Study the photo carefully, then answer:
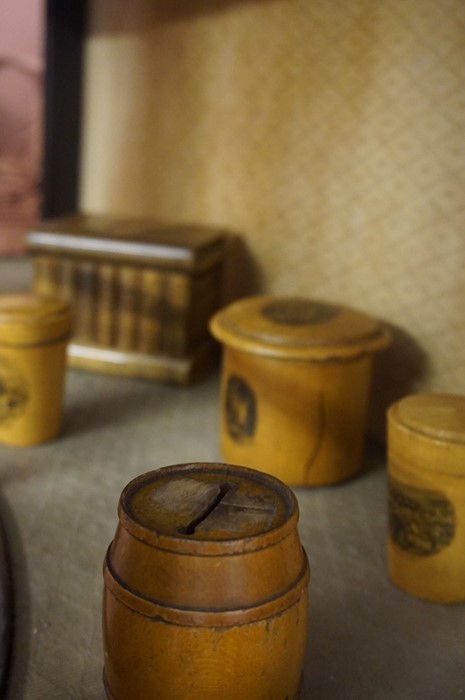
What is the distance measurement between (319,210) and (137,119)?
5.45ft

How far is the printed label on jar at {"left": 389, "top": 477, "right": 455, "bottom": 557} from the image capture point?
2291mm

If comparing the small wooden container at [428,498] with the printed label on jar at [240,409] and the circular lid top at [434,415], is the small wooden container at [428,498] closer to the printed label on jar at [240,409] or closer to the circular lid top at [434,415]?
the circular lid top at [434,415]

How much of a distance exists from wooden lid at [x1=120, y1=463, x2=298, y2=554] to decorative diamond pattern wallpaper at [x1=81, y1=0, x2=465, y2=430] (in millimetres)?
1594

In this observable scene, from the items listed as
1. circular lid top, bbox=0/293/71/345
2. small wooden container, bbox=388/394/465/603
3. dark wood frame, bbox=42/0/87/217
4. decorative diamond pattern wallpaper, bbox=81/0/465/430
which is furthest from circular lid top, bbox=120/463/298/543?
dark wood frame, bbox=42/0/87/217

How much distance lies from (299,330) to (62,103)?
3061mm

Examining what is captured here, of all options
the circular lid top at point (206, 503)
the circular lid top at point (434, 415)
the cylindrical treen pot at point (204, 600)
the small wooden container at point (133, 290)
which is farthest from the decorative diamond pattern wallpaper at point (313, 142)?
the cylindrical treen pot at point (204, 600)

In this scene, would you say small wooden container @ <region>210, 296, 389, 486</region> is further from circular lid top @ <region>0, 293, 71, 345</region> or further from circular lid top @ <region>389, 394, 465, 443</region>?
circular lid top @ <region>0, 293, 71, 345</region>

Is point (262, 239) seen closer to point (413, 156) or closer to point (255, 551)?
point (413, 156)

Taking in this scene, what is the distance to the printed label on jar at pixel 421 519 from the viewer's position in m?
2.29

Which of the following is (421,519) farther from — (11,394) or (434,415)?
(11,394)

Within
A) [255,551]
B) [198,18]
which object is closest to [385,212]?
[198,18]

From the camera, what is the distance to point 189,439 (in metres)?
3.42

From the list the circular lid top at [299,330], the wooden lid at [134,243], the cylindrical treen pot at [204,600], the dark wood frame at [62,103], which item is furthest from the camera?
the dark wood frame at [62,103]

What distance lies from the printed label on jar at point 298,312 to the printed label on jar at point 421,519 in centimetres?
86
